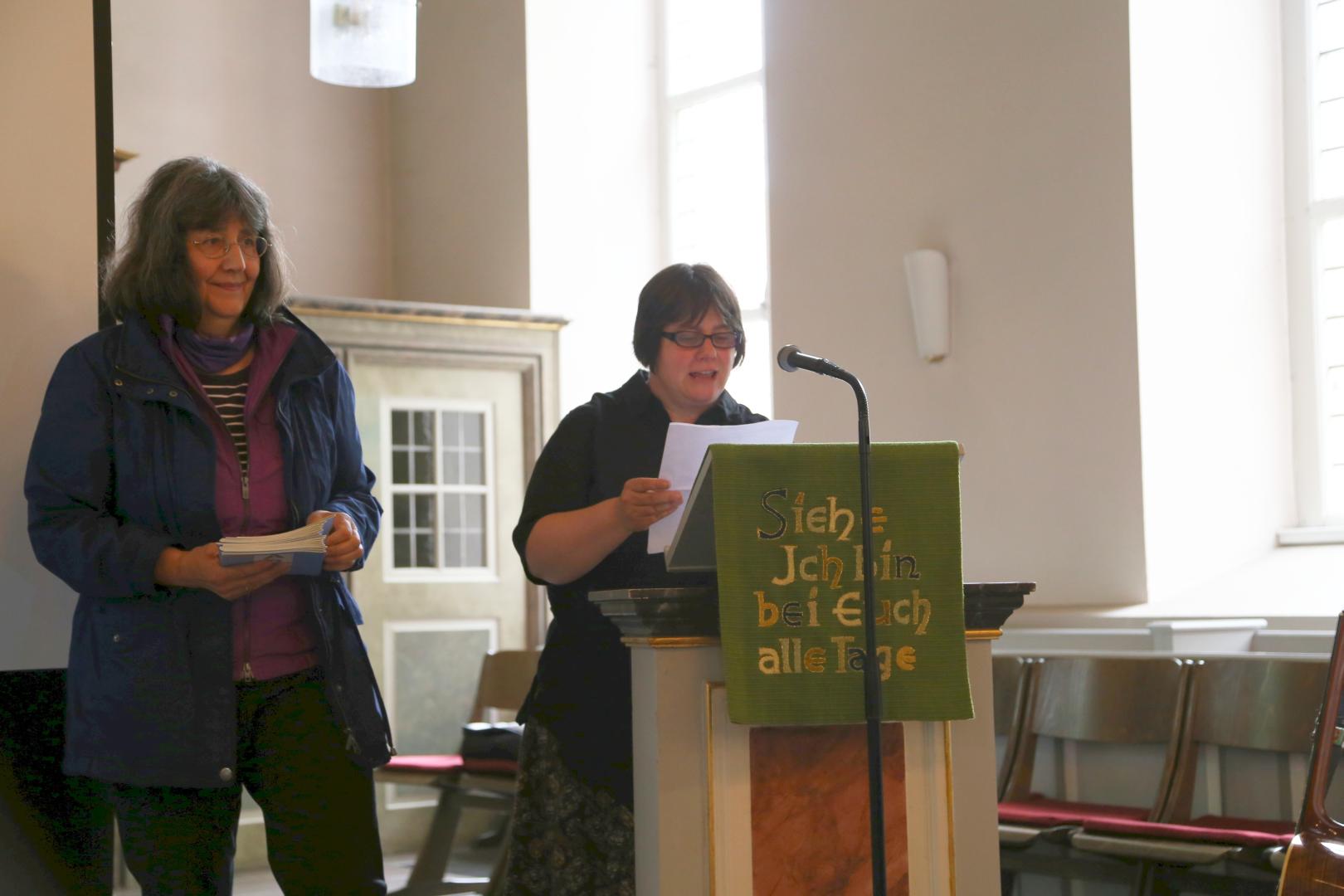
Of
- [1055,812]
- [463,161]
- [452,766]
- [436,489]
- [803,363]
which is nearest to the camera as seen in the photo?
[803,363]

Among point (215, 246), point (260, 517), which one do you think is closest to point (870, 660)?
point (260, 517)

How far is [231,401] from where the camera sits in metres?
2.33

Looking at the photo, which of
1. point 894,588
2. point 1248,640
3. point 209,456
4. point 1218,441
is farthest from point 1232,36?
point 209,456

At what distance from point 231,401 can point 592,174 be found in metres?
5.05

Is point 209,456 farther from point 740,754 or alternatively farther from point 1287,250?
point 1287,250

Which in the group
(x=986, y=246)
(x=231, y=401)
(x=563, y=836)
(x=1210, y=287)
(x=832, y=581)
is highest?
(x=986, y=246)

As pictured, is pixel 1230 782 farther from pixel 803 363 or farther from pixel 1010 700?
pixel 803 363

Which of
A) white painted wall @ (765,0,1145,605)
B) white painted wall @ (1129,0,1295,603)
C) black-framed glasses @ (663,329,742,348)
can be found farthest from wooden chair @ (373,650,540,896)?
black-framed glasses @ (663,329,742,348)

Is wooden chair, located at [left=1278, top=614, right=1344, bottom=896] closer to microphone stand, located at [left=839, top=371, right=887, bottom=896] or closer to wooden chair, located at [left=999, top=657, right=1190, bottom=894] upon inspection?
microphone stand, located at [left=839, top=371, right=887, bottom=896]

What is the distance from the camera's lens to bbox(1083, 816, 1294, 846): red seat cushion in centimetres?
328

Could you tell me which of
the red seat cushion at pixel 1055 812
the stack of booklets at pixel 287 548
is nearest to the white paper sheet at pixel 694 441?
the stack of booklets at pixel 287 548

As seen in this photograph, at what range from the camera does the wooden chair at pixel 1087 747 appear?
366 cm

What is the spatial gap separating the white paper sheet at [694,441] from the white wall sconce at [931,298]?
2978 millimetres

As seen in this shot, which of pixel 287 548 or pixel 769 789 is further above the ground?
pixel 287 548
